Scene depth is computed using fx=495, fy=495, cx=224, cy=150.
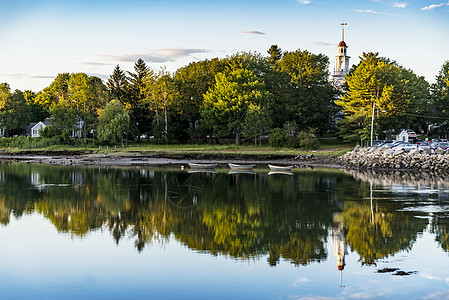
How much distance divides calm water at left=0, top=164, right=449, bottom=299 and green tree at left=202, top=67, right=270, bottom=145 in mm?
45463

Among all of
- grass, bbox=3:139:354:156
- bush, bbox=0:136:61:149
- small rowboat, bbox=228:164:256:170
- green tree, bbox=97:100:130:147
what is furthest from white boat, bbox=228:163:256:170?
bush, bbox=0:136:61:149

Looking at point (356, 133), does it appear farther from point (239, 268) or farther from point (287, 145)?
point (239, 268)

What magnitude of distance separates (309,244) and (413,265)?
4384 millimetres

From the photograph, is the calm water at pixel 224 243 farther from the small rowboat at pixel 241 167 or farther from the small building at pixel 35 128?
the small building at pixel 35 128

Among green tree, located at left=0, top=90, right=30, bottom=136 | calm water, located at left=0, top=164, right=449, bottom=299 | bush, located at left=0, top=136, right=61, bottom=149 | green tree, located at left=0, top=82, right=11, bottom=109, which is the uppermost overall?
green tree, located at left=0, top=82, right=11, bottom=109

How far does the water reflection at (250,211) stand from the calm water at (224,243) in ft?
0.28

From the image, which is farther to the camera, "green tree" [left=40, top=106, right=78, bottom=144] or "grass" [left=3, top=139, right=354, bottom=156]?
"green tree" [left=40, top=106, right=78, bottom=144]

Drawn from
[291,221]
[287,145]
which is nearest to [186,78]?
[287,145]

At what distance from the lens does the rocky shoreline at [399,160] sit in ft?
194

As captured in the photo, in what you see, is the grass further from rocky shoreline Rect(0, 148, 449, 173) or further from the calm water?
the calm water

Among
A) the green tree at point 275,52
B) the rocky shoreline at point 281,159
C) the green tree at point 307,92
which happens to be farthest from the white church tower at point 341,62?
the rocky shoreline at point 281,159

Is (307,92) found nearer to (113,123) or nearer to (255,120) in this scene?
(255,120)

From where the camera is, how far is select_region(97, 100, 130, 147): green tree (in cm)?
8475

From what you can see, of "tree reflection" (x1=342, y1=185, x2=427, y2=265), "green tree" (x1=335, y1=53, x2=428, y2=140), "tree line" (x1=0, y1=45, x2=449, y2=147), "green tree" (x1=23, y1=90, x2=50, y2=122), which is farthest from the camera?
"green tree" (x1=23, y1=90, x2=50, y2=122)
